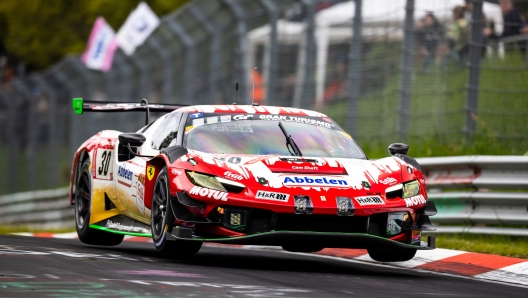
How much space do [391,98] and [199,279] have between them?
24.2 feet

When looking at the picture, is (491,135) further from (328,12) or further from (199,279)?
(199,279)

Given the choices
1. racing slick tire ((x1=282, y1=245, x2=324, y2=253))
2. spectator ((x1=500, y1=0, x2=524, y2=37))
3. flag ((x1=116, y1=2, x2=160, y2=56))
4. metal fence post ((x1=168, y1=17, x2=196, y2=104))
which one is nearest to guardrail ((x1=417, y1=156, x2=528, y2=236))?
racing slick tire ((x1=282, y1=245, x2=324, y2=253))

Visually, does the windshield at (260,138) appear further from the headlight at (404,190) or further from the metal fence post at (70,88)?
the metal fence post at (70,88)

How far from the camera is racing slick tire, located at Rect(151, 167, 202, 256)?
8539mm

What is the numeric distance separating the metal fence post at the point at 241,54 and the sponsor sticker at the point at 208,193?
31.9 feet

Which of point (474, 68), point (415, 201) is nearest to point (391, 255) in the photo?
point (415, 201)

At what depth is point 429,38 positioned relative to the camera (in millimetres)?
13742

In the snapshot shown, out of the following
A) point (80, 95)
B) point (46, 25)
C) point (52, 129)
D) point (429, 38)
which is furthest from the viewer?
point (46, 25)

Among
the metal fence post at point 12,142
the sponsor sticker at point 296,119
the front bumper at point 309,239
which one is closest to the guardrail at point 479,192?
the sponsor sticker at point 296,119

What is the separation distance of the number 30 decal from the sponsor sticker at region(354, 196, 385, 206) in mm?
3007

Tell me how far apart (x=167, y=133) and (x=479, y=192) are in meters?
3.23

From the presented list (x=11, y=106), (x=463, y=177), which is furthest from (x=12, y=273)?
(x=11, y=106)

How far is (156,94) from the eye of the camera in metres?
22.9

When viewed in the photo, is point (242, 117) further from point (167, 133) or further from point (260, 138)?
point (167, 133)
